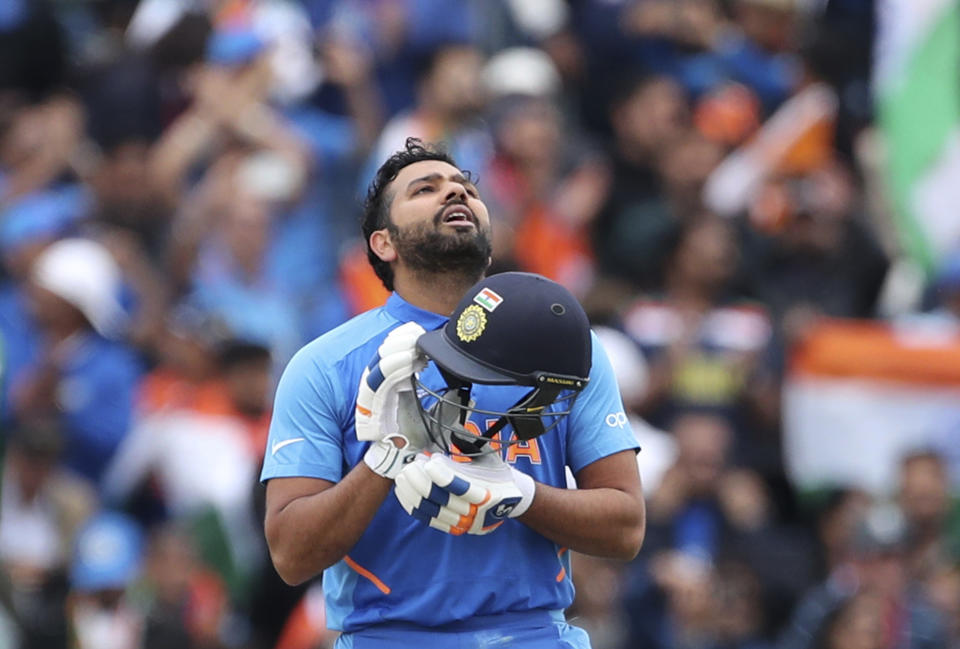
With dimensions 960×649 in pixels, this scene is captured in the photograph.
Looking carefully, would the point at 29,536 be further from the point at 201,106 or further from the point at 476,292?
the point at 476,292

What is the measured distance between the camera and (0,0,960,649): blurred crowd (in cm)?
864

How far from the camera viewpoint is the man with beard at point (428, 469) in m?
4.06

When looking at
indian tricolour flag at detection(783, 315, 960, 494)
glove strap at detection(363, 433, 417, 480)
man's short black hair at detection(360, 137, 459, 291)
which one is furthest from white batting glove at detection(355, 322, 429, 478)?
indian tricolour flag at detection(783, 315, 960, 494)

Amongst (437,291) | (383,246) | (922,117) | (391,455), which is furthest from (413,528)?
(922,117)

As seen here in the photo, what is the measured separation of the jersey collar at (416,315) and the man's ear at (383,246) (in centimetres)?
14

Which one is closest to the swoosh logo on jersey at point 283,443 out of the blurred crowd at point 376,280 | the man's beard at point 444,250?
the man's beard at point 444,250

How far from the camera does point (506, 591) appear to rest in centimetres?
437

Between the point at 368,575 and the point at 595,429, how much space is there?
2.25ft

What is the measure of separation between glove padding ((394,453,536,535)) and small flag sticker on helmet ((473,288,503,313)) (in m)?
0.35

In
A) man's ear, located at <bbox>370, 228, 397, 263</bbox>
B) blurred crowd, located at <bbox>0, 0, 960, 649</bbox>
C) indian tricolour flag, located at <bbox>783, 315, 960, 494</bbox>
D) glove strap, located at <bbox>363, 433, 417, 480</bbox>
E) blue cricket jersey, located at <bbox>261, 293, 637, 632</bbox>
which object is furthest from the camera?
indian tricolour flag, located at <bbox>783, 315, 960, 494</bbox>

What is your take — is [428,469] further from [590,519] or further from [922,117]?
[922,117]

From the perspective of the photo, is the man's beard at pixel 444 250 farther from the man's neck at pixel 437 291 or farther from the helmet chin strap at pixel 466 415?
the helmet chin strap at pixel 466 415

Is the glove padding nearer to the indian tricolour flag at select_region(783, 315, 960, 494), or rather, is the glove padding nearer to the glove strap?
the glove strap

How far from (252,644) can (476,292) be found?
460 cm
